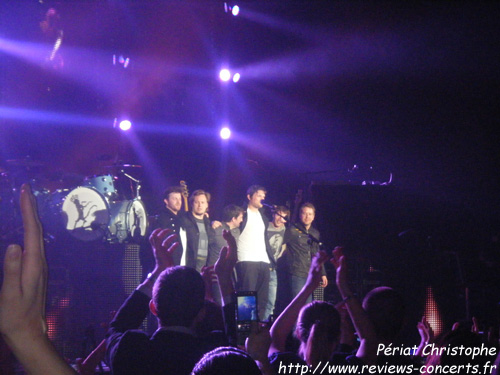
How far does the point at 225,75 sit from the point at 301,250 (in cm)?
396

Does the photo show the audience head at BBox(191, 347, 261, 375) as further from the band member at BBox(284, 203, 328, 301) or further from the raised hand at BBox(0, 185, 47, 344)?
the band member at BBox(284, 203, 328, 301)

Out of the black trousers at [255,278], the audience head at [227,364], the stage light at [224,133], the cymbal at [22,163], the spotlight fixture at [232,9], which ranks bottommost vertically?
the black trousers at [255,278]

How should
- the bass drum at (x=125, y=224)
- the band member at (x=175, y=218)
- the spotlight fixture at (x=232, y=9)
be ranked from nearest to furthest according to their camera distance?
the band member at (x=175, y=218), the bass drum at (x=125, y=224), the spotlight fixture at (x=232, y=9)

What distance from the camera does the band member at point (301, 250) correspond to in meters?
6.93

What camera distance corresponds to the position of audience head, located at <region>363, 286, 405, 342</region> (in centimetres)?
228

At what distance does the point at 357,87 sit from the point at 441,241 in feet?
10.1

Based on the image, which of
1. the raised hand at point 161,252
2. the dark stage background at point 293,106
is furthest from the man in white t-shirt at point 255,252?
the raised hand at point 161,252

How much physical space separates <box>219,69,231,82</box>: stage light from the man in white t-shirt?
10.5ft

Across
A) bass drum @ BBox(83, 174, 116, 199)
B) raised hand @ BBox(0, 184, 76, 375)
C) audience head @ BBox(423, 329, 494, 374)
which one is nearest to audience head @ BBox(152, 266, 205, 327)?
audience head @ BBox(423, 329, 494, 374)

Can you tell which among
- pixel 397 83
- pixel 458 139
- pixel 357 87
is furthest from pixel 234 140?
pixel 458 139

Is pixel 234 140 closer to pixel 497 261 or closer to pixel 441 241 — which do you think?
pixel 441 241

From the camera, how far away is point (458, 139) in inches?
353

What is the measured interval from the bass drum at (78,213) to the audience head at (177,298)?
4780mm

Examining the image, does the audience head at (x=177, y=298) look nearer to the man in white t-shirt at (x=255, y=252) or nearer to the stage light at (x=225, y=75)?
the man in white t-shirt at (x=255, y=252)
